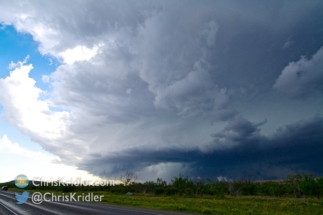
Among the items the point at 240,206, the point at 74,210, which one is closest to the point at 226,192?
the point at 240,206

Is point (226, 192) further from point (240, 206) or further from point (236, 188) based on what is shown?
point (240, 206)

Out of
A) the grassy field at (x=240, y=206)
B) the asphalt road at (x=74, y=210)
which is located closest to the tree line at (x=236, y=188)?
the grassy field at (x=240, y=206)

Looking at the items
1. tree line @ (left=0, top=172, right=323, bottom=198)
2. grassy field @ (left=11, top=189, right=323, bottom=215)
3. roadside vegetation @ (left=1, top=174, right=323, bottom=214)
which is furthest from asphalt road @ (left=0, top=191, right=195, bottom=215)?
tree line @ (left=0, top=172, right=323, bottom=198)

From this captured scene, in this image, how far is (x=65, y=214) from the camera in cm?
2127

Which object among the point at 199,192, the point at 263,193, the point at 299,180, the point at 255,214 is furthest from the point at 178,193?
the point at 255,214

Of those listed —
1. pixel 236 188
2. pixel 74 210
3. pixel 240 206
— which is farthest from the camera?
pixel 236 188

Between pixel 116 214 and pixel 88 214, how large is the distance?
217cm

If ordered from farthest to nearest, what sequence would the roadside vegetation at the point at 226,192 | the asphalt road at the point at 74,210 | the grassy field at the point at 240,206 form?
the roadside vegetation at the point at 226,192
the grassy field at the point at 240,206
the asphalt road at the point at 74,210

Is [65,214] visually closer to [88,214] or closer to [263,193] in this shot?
[88,214]

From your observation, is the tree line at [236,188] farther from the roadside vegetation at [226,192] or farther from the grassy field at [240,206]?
the grassy field at [240,206]

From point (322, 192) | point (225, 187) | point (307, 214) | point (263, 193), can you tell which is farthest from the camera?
point (225, 187)

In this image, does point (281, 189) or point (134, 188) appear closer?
point (281, 189)

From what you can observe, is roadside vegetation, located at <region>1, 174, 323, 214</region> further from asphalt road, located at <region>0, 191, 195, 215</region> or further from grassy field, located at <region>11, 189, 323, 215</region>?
asphalt road, located at <region>0, 191, 195, 215</region>

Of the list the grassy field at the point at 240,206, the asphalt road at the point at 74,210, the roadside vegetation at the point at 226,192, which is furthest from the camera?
the roadside vegetation at the point at 226,192
